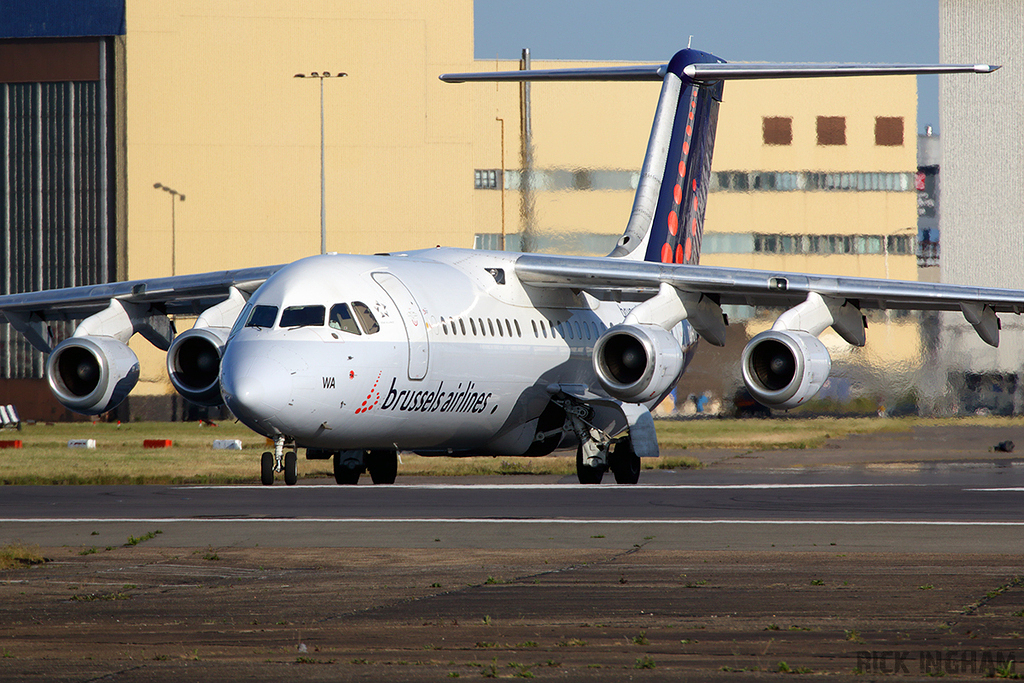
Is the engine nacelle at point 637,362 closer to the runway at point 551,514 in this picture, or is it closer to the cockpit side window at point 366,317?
the runway at point 551,514

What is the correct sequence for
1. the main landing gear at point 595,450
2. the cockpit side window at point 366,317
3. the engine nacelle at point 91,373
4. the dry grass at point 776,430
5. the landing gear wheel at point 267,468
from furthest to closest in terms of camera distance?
the dry grass at point 776,430 < the main landing gear at point 595,450 < the engine nacelle at point 91,373 < the cockpit side window at point 366,317 < the landing gear wheel at point 267,468

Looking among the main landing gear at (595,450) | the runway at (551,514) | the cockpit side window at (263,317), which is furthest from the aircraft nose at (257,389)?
the main landing gear at (595,450)

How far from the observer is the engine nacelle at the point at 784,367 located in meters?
19.6

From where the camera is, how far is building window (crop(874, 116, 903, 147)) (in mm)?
55469

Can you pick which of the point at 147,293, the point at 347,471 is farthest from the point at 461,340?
the point at 147,293

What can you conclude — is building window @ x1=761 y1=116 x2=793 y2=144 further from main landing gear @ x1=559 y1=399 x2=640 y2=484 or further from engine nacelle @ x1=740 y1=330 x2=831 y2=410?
engine nacelle @ x1=740 y1=330 x2=831 y2=410

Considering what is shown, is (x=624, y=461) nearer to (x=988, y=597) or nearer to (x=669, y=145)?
(x=669, y=145)

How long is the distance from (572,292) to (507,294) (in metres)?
2.09

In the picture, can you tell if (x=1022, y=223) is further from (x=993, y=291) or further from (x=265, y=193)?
(x=993, y=291)

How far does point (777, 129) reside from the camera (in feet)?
176

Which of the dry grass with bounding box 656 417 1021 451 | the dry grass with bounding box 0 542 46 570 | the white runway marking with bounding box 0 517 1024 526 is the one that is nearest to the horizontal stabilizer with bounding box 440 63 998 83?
the white runway marking with bounding box 0 517 1024 526

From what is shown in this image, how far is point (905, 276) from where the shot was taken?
5353 cm

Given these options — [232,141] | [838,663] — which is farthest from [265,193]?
[838,663]

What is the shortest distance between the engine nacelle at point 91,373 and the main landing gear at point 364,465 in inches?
144
